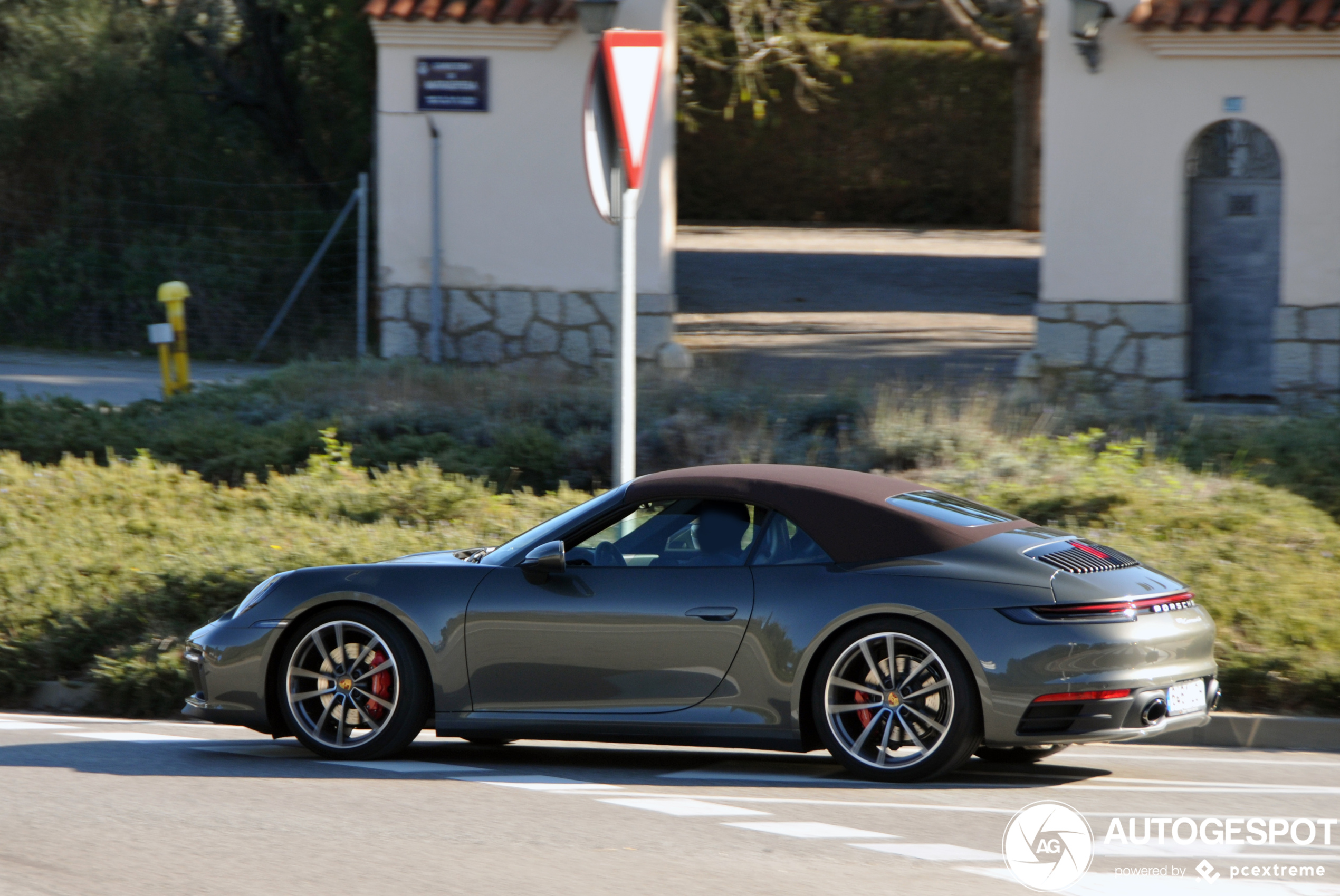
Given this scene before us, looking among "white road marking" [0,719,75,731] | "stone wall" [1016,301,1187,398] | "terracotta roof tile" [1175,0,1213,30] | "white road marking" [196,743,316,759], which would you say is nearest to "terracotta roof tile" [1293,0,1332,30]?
"terracotta roof tile" [1175,0,1213,30]

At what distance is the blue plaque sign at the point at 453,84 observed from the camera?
16422 mm

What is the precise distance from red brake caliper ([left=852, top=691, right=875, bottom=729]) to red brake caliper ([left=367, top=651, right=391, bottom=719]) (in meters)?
1.91

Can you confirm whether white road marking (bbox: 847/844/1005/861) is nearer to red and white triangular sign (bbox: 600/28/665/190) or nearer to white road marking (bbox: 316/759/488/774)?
white road marking (bbox: 316/759/488/774)

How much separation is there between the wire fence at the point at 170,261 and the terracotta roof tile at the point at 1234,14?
30.4 ft

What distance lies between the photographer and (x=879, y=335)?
18875mm

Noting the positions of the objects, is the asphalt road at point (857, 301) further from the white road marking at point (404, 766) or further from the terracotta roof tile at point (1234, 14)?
the white road marking at point (404, 766)

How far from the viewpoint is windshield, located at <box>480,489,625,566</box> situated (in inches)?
264

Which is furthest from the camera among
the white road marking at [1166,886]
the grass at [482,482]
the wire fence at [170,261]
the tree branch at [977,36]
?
the tree branch at [977,36]

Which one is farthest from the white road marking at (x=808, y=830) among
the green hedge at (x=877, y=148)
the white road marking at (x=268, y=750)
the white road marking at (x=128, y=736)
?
the green hedge at (x=877, y=148)

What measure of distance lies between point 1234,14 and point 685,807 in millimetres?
10914

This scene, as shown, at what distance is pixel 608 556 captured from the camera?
21.8 ft

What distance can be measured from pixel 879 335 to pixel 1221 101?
5.19m

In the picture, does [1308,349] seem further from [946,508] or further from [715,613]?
[715,613]

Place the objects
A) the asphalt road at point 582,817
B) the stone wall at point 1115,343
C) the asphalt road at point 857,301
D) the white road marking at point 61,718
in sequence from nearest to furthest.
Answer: the asphalt road at point 582,817
the white road marking at point 61,718
the stone wall at point 1115,343
the asphalt road at point 857,301
